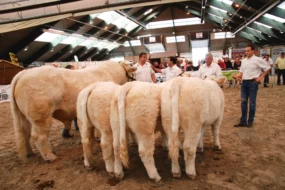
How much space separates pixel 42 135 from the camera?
321cm

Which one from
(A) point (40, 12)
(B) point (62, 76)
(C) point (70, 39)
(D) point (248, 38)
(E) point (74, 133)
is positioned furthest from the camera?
(D) point (248, 38)

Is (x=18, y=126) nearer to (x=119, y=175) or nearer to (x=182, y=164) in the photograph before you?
(x=119, y=175)

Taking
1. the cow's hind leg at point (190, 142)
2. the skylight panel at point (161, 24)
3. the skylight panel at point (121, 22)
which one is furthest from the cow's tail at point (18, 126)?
the skylight panel at point (161, 24)

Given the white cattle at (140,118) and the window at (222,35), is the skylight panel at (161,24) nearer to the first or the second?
the window at (222,35)

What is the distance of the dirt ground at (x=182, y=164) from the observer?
2.45 m

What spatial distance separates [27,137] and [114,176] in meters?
1.88

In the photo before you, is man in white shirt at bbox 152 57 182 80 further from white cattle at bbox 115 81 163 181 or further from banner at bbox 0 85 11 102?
banner at bbox 0 85 11 102

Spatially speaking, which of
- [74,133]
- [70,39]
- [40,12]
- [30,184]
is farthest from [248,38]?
[30,184]

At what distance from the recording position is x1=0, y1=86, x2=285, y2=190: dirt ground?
245 centimetres

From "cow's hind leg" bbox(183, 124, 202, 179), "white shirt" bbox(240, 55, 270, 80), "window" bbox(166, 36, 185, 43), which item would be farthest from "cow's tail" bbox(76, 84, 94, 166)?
"window" bbox(166, 36, 185, 43)

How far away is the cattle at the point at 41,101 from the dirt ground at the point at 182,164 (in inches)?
13.0

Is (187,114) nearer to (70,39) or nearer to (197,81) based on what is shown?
(197,81)

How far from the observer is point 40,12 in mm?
10375

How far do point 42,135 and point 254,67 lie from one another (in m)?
4.21
